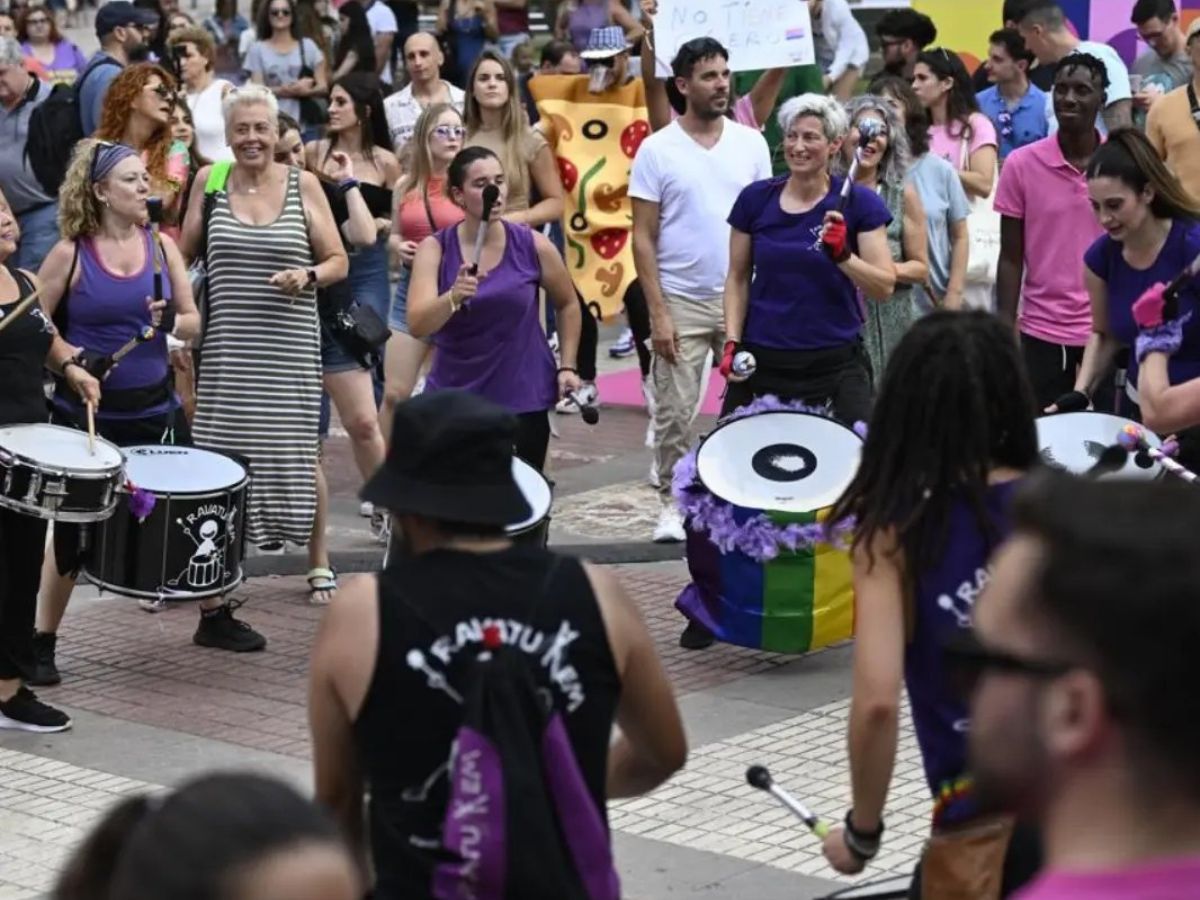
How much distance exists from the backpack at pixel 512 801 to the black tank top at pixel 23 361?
13.5ft

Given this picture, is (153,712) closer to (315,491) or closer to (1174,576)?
(315,491)

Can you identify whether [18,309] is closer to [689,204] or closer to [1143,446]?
[689,204]

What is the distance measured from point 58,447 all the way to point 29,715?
89 centimetres

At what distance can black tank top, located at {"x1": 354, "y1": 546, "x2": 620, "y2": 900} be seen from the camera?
3.17 m

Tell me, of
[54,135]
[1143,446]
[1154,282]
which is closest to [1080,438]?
[1143,446]

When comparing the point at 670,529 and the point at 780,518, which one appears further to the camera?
the point at 670,529

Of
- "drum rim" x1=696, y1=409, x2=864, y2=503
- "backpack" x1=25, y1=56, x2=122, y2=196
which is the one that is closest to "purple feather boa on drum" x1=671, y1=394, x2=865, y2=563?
"drum rim" x1=696, y1=409, x2=864, y2=503

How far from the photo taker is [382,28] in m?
17.9

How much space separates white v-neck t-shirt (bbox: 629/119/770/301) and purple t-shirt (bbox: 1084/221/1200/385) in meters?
2.49

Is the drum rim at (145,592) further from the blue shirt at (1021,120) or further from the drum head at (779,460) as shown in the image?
the blue shirt at (1021,120)

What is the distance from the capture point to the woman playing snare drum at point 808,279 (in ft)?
25.8

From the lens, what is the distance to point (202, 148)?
11.5 m

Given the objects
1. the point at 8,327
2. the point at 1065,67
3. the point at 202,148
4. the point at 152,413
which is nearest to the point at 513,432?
the point at 8,327

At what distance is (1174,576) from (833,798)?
15.3ft
